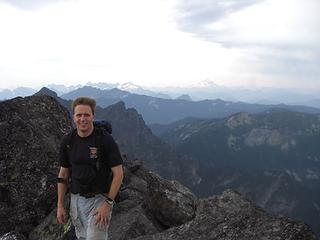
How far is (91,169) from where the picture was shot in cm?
1008

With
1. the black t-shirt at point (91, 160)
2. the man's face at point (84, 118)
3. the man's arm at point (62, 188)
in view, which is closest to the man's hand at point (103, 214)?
the black t-shirt at point (91, 160)

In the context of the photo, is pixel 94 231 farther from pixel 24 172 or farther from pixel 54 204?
pixel 24 172

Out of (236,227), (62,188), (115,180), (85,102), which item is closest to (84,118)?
(85,102)

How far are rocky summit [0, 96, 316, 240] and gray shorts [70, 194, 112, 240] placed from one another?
408 centimetres

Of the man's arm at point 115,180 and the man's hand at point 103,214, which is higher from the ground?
the man's arm at point 115,180

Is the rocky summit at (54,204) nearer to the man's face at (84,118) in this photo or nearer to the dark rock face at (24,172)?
the dark rock face at (24,172)

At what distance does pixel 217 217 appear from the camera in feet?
47.1

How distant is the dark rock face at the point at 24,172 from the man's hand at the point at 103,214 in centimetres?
893

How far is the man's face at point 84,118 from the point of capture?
32.2ft

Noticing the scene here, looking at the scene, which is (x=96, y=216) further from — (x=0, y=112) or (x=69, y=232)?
(x=0, y=112)

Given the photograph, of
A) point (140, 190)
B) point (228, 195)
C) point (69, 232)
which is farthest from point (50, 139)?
point (228, 195)

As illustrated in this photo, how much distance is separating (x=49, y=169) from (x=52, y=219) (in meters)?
2.98

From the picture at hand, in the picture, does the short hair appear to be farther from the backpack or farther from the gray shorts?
the gray shorts

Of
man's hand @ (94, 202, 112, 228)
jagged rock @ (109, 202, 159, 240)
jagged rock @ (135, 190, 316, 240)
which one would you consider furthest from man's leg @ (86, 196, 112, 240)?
jagged rock @ (109, 202, 159, 240)
